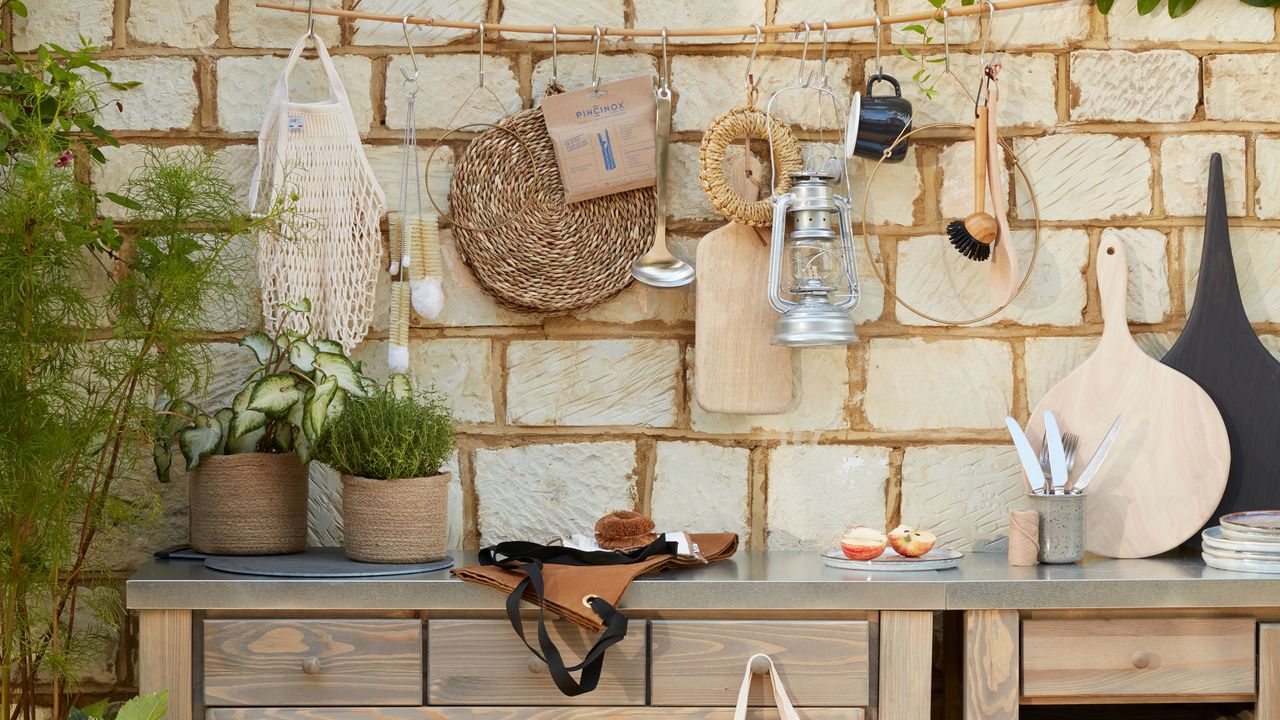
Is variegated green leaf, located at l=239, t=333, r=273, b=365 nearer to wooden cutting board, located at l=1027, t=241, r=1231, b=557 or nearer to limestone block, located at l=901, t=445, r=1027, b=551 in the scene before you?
limestone block, located at l=901, t=445, r=1027, b=551

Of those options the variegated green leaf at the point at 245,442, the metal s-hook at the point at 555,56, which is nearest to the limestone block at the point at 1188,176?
the metal s-hook at the point at 555,56

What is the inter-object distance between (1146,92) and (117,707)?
260 centimetres

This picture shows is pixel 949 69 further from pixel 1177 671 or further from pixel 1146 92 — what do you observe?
pixel 1177 671

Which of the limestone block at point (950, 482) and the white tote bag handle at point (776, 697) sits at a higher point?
the limestone block at point (950, 482)

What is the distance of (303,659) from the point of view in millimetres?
2057

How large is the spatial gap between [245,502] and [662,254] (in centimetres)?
98

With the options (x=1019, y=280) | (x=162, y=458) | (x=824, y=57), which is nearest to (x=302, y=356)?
(x=162, y=458)

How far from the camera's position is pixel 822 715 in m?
2.07

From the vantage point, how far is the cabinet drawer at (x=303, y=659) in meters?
2.05

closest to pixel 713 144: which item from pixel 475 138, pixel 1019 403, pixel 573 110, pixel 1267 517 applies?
pixel 573 110

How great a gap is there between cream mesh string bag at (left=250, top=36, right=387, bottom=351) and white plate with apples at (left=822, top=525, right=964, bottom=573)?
3.62ft

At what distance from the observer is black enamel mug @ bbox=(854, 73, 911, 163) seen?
244 cm

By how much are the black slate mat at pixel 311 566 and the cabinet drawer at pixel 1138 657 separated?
1098 mm

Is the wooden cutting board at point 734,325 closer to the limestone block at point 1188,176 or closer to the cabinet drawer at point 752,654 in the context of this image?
the cabinet drawer at point 752,654
